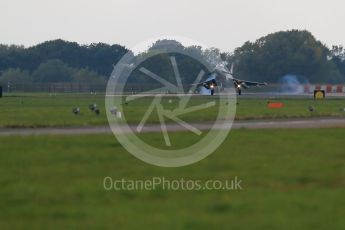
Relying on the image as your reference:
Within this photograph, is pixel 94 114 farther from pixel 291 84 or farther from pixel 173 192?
pixel 291 84

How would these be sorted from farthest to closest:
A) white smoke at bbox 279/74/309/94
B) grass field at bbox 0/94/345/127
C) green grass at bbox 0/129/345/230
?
1. white smoke at bbox 279/74/309/94
2. grass field at bbox 0/94/345/127
3. green grass at bbox 0/129/345/230

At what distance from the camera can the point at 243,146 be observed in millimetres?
24328

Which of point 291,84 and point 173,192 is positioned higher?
point 291,84

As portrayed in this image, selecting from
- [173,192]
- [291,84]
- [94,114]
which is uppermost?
[291,84]

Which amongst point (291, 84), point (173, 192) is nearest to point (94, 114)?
point (173, 192)

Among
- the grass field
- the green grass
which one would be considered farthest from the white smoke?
the green grass

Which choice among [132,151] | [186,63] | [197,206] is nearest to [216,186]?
[197,206]

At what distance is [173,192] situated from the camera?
15250 mm

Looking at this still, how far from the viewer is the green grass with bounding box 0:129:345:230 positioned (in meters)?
12.3

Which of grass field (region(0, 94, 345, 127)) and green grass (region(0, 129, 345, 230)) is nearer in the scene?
green grass (region(0, 129, 345, 230))

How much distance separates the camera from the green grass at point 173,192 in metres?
12.3

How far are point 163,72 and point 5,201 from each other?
154763 millimetres

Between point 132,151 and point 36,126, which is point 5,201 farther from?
point 36,126

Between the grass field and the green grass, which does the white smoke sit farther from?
the green grass
